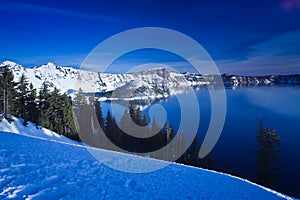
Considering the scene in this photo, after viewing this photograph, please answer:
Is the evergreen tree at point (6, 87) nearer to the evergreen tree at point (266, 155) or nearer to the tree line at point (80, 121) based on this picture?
the tree line at point (80, 121)

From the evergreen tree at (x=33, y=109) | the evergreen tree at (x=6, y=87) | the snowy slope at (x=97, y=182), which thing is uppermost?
the evergreen tree at (x=6, y=87)

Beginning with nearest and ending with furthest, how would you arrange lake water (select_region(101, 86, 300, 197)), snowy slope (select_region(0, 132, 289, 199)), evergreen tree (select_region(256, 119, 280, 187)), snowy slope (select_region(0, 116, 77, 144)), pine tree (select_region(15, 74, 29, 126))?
snowy slope (select_region(0, 132, 289, 199))
evergreen tree (select_region(256, 119, 280, 187))
snowy slope (select_region(0, 116, 77, 144))
lake water (select_region(101, 86, 300, 197))
pine tree (select_region(15, 74, 29, 126))

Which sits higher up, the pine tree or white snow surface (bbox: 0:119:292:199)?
the pine tree

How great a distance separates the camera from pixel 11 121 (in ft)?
73.4

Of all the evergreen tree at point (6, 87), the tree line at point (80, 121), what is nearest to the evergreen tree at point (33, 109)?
the tree line at point (80, 121)

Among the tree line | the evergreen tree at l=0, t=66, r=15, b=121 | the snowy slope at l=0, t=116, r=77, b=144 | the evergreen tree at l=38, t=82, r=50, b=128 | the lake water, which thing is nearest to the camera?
the snowy slope at l=0, t=116, r=77, b=144

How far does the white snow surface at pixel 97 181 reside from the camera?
23.5 ft

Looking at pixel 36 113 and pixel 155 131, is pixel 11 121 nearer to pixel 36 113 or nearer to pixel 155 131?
pixel 36 113

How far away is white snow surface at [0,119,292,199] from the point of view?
7.15m

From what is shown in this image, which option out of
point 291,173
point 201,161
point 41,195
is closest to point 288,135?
point 291,173

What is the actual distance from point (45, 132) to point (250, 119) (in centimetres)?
4778

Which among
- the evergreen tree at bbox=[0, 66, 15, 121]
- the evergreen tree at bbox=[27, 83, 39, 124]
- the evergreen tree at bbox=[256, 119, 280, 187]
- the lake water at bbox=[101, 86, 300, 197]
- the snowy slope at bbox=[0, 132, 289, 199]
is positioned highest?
the evergreen tree at bbox=[0, 66, 15, 121]

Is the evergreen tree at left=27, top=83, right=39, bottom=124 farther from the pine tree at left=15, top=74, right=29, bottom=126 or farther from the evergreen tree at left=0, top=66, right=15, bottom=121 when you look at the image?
the evergreen tree at left=0, top=66, right=15, bottom=121

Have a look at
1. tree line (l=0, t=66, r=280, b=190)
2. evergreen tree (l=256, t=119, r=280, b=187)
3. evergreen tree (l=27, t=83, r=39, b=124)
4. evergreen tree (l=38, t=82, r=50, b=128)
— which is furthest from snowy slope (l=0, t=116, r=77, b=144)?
evergreen tree (l=256, t=119, r=280, b=187)
